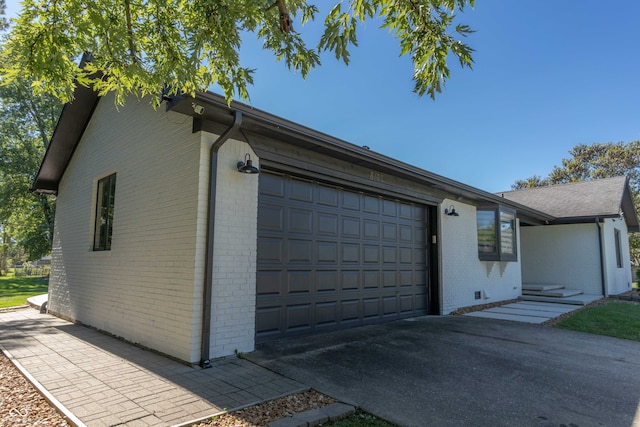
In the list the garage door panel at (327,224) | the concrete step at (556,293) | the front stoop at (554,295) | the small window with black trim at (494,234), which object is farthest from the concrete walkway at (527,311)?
the garage door panel at (327,224)

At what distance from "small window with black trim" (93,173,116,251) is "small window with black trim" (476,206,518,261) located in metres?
9.05

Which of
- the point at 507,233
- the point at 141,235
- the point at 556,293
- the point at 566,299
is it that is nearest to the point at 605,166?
the point at 556,293

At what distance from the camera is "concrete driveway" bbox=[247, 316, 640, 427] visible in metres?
3.31

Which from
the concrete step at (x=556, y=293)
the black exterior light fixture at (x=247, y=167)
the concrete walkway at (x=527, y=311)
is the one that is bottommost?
the concrete walkway at (x=527, y=311)

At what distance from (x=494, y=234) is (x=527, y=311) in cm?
224

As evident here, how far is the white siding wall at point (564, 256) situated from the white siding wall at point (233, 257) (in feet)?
42.2

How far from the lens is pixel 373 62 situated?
21.2 feet

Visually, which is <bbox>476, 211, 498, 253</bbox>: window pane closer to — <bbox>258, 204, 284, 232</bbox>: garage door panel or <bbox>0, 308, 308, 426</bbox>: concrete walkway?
<bbox>258, 204, 284, 232</bbox>: garage door panel

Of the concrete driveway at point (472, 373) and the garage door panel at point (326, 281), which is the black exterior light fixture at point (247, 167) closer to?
the garage door panel at point (326, 281)

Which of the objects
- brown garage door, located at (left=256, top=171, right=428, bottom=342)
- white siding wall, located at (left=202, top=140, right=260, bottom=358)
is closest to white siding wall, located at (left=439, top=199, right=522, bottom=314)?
brown garage door, located at (left=256, top=171, right=428, bottom=342)

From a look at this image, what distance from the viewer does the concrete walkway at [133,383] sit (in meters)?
3.19

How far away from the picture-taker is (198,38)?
3.01m

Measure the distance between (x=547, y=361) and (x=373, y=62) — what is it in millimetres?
5272

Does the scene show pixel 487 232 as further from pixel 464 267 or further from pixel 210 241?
pixel 210 241
